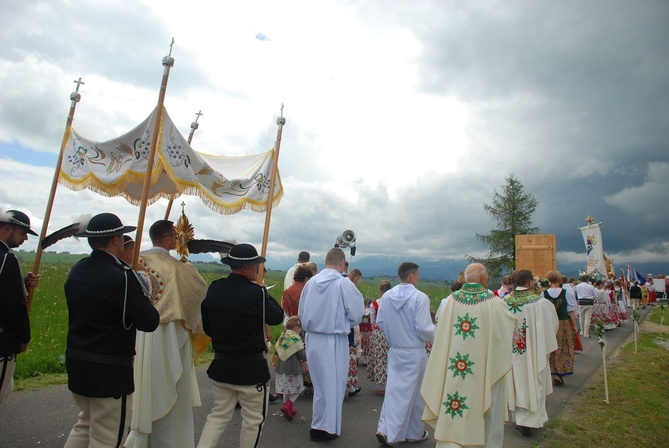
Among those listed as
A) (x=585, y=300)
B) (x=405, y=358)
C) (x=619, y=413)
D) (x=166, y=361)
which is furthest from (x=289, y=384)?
(x=585, y=300)

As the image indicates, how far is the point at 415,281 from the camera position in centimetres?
571

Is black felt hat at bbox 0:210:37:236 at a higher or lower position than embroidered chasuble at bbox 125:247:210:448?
higher

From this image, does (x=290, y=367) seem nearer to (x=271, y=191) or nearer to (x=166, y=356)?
(x=166, y=356)

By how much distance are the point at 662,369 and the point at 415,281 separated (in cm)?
808

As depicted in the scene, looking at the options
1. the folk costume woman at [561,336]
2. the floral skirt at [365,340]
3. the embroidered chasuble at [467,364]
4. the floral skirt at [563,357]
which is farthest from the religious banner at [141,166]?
the floral skirt at [563,357]

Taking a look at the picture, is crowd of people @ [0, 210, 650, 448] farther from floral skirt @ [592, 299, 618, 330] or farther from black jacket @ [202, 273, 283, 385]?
floral skirt @ [592, 299, 618, 330]

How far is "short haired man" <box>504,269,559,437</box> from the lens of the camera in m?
5.79

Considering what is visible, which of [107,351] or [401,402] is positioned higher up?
[107,351]

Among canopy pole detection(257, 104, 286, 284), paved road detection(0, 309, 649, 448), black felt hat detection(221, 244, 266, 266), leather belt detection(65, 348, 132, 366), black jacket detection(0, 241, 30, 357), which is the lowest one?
paved road detection(0, 309, 649, 448)

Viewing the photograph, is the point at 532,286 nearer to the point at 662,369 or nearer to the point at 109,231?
the point at 109,231

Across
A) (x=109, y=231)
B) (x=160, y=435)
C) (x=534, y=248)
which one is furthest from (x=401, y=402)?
(x=534, y=248)

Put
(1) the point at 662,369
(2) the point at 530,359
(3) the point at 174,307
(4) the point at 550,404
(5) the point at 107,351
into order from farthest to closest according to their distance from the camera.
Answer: (1) the point at 662,369
(4) the point at 550,404
(2) the point at 530,359
(3) the point at 174,307
(5) the point at 107,351

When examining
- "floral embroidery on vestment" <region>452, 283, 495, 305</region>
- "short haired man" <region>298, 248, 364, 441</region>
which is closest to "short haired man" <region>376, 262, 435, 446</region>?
"short haired man" <region>298, 248, 364, 441</region>

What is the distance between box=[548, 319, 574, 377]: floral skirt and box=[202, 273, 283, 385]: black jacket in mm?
6833
